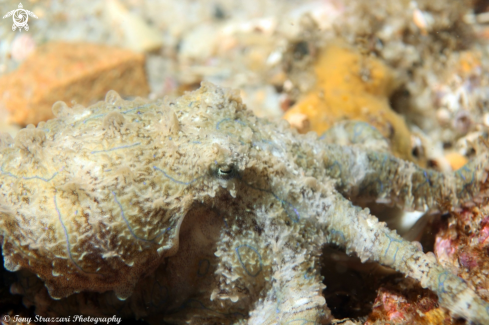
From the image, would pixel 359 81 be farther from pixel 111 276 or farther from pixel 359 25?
pixel 111 276

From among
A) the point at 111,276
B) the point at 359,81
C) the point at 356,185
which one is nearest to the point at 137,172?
the point at 111,276

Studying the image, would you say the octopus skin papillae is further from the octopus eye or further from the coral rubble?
the coral rubble

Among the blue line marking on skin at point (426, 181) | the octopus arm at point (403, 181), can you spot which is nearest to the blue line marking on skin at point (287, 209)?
the octopus arm at point (403, 181)

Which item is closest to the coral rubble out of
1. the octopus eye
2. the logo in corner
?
the logo in corner

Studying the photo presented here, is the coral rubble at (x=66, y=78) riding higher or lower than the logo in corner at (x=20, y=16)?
lower

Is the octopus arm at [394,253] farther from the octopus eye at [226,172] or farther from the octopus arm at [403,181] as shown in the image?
the octopus eye at [226,172]
